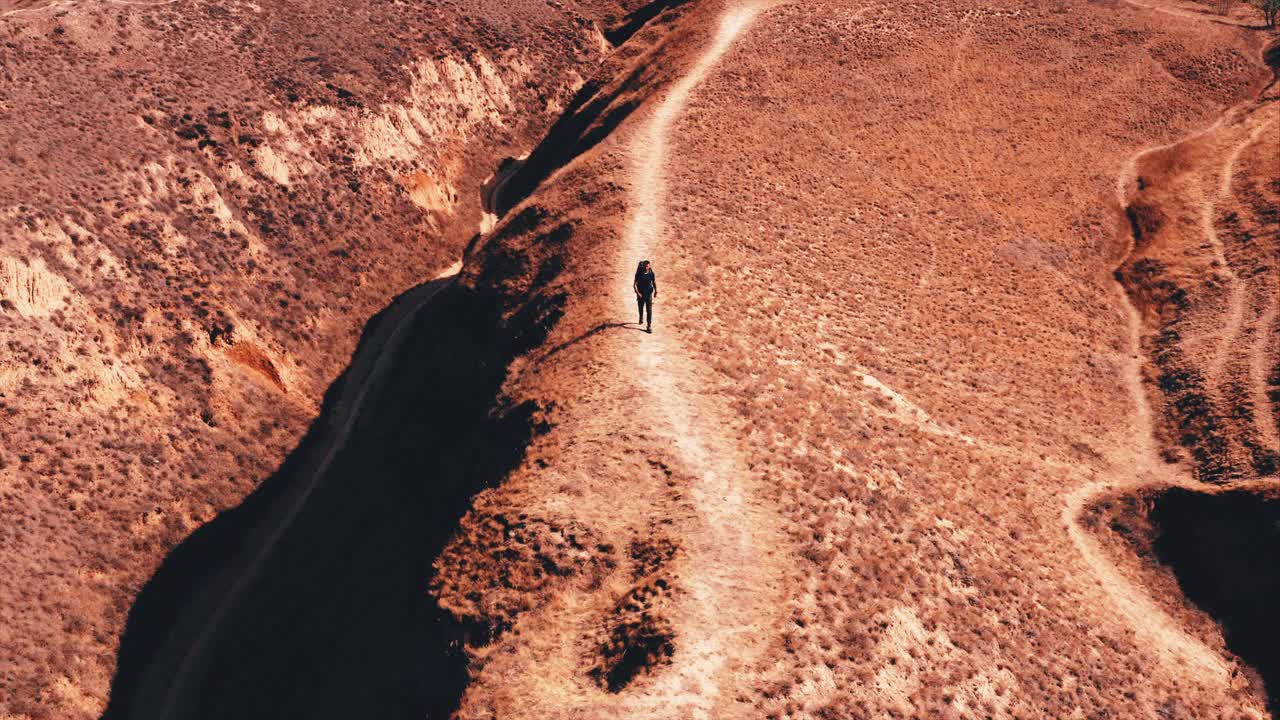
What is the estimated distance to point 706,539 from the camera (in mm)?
17484

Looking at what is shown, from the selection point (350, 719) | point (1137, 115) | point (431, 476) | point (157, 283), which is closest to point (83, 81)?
point (157, 283)

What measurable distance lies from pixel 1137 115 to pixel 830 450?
30.7 m

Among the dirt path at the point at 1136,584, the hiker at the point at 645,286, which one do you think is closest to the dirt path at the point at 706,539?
the hiker at the point at 645,286

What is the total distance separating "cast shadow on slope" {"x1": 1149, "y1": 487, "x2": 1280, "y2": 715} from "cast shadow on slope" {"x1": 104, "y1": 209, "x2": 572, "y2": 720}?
65.0 ft

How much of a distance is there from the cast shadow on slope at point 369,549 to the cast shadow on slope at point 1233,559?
19823 millimetres

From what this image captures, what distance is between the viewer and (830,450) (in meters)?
20.8

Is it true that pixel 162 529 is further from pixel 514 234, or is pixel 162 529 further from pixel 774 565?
pixel 774 565

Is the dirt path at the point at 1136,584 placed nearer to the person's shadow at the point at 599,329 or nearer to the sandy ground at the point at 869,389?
the sandy ground at the point at 869,389

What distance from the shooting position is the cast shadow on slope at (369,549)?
1844 centimetres

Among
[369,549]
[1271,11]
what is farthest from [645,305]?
[1271,11]

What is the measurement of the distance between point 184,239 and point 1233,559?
39.3 meters

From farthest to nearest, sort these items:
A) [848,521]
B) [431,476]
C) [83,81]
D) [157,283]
Answer: 1. [83,81]
2. [157,283]
3. [431,476]
4. [848,521]

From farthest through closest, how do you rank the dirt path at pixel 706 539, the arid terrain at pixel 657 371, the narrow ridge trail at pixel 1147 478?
1. the narrow ridge trail at pixel 1147 478
2. the arid terrain at pixel 657 371
3. the dirt path at pixel 706 539

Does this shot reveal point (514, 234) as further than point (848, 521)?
Yes
